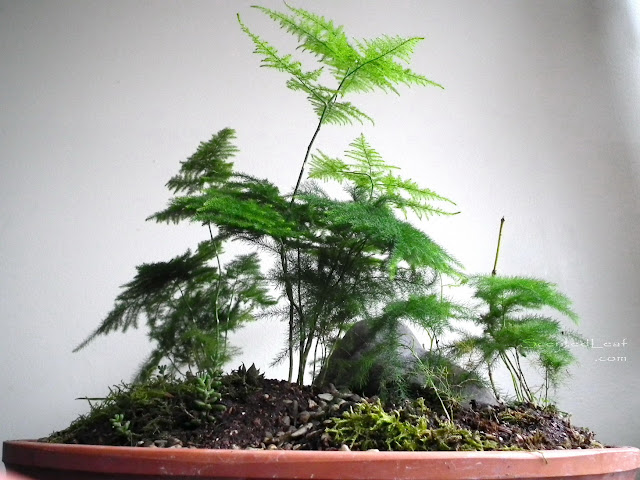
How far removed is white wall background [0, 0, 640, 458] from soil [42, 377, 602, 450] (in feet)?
2.28

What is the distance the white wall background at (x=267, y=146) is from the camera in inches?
66.2

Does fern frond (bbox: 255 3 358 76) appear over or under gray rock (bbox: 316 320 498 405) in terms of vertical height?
over

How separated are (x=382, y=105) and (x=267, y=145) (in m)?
0.36

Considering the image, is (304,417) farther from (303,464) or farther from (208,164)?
(208,164)

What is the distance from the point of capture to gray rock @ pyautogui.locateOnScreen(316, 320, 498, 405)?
107 centimetres

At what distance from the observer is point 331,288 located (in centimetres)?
112

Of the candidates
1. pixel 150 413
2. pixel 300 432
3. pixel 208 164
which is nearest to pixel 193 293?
pixel 208 164

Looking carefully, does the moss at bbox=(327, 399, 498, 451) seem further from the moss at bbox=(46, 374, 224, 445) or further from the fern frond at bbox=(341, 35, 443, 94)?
the fern frond at bbox=(341, 35, 443, 94)

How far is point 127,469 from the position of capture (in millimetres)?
763

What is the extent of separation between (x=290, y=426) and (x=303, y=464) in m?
0.19

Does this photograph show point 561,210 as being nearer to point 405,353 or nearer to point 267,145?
point 267,145

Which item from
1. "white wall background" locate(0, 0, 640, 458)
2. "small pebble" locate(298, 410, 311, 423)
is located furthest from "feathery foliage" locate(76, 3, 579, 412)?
"white wall background" locate(0, 0, 640, 458)

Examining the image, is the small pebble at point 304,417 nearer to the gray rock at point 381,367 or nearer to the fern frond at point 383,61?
the gray rock at point 381,367

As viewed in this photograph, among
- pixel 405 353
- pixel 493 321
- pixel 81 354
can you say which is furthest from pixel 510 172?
pixel 81 354
